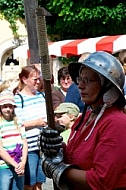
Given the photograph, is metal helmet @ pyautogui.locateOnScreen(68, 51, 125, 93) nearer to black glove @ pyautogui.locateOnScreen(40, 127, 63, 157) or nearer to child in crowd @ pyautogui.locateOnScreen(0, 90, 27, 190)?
black glove @ pyautogui.locateOnScreen(40, 127, 63, 157)

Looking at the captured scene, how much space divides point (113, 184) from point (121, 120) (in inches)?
12.2

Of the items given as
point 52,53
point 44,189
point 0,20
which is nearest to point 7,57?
point 0,20

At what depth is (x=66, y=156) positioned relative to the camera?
2832mm

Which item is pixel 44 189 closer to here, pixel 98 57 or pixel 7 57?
pixel 98 57

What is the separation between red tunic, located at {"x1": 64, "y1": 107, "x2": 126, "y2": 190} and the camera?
96.1 inches

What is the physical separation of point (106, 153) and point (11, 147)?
9.03 feet

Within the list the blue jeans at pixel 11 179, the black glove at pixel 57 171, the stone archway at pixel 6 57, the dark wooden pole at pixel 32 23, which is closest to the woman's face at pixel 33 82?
the blue jeans at pixel 11 179

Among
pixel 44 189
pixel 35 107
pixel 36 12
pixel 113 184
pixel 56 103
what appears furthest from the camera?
pixel 44 189

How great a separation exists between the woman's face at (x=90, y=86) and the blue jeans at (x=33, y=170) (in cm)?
272

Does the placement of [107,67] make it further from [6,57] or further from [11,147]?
[6,57]

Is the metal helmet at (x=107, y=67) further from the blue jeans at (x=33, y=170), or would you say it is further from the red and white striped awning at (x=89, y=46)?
the red and white striped awning at (x=89, y=46)

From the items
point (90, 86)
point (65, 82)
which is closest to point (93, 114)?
point (90, 86)

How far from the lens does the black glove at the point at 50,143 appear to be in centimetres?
281

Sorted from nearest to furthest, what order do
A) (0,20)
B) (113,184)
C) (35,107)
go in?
1. (113,184)
2. (35,107)
3. (0,20)
